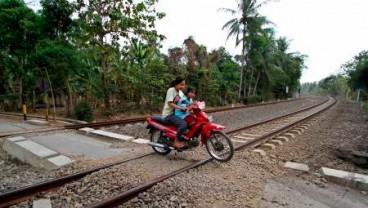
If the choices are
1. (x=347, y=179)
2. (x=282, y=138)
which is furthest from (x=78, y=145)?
(x=347, y=179)

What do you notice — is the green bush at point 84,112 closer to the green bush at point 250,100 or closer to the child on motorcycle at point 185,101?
the child on motorcycle at point 185,101

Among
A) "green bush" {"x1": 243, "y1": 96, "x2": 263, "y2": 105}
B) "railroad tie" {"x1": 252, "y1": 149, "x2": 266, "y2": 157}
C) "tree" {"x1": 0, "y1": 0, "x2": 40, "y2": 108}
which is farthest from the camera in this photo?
"green bush" {"x1": 243, "y1": 96, "x2": 263, "y2": 105}

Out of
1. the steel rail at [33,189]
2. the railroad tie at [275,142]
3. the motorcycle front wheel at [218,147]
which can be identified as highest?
Result: the motorcycle front wheel at [218,147]

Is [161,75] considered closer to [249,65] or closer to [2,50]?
[2,50]

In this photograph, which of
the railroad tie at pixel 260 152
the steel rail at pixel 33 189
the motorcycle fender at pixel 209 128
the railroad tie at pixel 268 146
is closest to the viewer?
the steel rail at pixel 33 189

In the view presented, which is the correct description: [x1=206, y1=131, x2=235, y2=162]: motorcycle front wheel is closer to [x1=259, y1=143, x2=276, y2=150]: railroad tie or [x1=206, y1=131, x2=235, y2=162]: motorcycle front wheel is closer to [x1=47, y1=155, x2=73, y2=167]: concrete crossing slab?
[x1=259, y1=143, x2=276, y2=150]: railroad tie

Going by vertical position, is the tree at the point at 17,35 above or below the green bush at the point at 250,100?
above

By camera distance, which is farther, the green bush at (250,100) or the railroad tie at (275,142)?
the green bush at (250,100)

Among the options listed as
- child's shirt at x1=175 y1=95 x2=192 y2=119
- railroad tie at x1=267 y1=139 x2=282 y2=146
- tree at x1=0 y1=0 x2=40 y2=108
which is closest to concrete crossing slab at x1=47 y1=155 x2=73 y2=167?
child's shirt at x1=175 y1=95 x2=192 y2=119

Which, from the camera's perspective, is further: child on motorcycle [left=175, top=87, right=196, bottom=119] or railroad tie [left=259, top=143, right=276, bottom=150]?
railroad tie [left=259, top=143, right=276, bottom=150]

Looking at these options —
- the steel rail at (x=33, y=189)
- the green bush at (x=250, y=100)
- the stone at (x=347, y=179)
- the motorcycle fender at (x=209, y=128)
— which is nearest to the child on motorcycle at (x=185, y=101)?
the motorcycle fender at (x=209, y=128)

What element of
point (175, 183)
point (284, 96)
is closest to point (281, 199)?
point (175, 183)

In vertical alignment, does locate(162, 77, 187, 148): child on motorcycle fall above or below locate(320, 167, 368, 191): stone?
above

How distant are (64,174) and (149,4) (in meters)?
10.7
